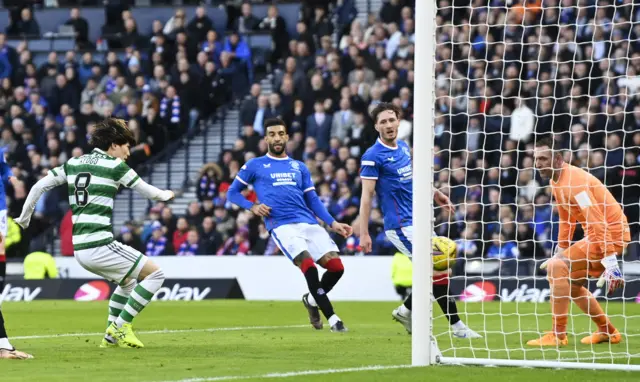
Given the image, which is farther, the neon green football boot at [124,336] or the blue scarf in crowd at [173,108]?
the blue scarf in crowd at [173,108]

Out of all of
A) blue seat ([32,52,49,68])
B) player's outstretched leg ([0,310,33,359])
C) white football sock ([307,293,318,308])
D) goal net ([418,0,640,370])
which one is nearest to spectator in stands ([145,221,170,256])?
goal net ([418,0,640,370])

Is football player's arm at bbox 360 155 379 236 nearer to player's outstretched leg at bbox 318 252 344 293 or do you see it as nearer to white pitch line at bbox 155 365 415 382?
player's outstretched leg at bbox 318 252 344 293

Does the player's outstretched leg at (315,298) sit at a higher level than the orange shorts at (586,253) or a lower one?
lower

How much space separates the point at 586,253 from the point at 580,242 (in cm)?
19

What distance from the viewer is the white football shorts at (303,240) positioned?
12.7m

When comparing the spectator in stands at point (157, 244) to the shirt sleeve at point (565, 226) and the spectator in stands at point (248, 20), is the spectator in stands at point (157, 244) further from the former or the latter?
the shirt sleeve at point (565, 226)

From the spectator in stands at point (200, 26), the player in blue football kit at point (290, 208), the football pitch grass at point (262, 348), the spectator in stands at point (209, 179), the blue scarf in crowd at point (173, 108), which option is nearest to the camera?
the football pitch grass at point (262, 348)

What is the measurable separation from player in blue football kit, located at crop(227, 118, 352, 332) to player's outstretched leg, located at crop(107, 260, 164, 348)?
258cm

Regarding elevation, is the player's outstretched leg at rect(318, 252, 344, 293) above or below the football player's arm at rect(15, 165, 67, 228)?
below

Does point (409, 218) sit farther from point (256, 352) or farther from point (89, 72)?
point (89, 72)

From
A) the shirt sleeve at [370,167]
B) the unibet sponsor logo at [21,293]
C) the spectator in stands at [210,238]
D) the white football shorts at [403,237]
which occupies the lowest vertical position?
the unibet sponsor logo at [21,293]

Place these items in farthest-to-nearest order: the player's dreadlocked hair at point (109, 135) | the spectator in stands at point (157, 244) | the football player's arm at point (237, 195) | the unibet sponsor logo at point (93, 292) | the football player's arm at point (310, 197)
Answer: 1. the spectator in stands at point (157, 244)
2. the unibet sponsor logo at point (93, 292)
3. the football player's arm at point (310, 197)
4. the football player's arm at point (237, 195)
5. the player's dreadlocked hair at point (109, 135)

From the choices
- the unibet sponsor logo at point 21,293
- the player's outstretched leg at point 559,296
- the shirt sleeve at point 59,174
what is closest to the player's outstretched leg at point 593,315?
the player's outstretched leg at point 559,296

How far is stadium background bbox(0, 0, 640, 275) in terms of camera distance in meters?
20.0
